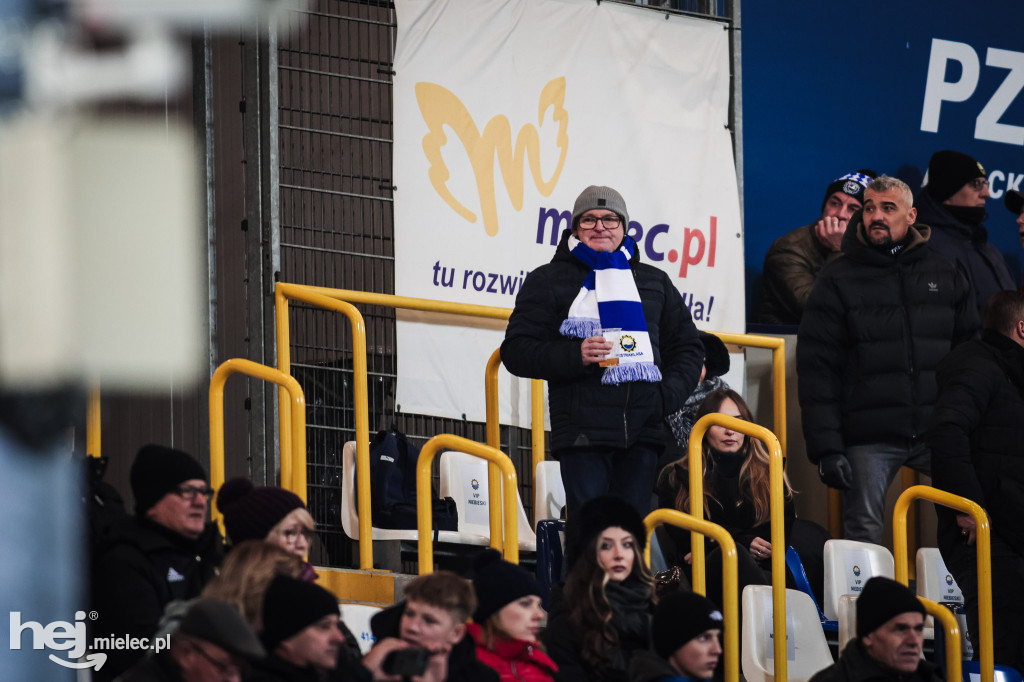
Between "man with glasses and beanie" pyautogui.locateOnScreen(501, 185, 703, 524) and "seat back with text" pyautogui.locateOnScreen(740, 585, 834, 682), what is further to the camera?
"seat back with text" pyautogui.locateOnScreen(740, 585, 834, 682)

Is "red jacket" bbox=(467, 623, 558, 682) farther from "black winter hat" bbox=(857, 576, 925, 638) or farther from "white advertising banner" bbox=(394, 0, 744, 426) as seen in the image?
"white advertising banner" bbox=(394, 0, 744, 426)

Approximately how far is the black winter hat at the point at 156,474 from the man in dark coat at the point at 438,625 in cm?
78

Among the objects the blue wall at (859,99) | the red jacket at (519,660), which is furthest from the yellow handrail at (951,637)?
the blue wall at (859,99)

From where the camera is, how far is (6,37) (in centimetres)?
205

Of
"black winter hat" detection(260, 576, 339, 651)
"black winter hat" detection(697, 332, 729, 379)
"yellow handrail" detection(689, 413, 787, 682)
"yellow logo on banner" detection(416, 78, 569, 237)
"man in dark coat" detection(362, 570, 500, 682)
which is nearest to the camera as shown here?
"black winter hat" detection(260, 576, 339, 651)

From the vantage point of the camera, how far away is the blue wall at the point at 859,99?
984cm

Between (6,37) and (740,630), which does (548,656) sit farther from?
(6,37)

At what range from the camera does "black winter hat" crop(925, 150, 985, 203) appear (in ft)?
28.2

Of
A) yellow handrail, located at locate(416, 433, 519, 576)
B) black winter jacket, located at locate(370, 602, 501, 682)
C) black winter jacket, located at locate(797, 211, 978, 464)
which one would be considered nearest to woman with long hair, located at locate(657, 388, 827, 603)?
black winter jacket, located at locate(797, 211, 978, 464)

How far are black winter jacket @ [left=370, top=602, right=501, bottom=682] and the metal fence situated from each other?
105 inches

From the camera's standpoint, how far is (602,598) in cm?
552

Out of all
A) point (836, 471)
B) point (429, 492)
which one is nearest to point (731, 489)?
point (836, 471)

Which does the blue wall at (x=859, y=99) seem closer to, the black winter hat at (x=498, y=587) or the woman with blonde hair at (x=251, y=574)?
the black winter hat at (x=498, y=587)

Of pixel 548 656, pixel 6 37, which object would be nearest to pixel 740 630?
pixel 548 656
